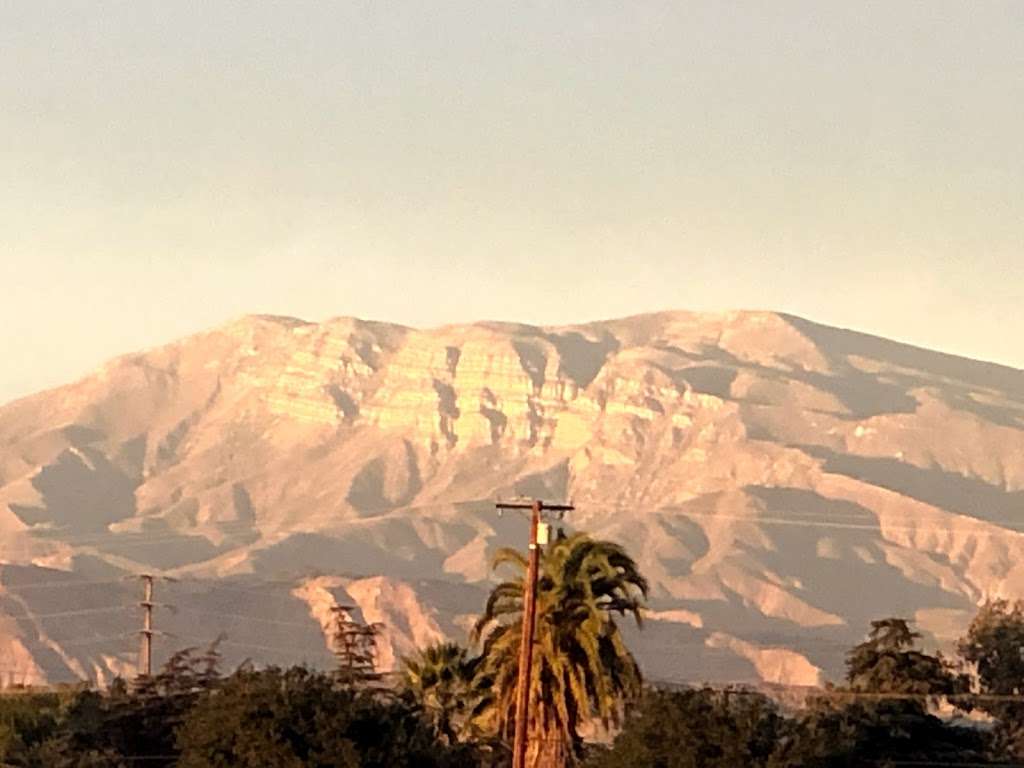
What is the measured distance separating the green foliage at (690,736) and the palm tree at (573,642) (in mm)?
1297

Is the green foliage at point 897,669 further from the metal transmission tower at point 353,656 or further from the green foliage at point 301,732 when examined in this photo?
the green foliage at point 301,732

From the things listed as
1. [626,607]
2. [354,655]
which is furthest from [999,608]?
[626,607]

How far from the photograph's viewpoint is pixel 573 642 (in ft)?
281

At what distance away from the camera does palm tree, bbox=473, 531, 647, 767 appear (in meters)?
85.0

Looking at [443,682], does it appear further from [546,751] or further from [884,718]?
[884,718]

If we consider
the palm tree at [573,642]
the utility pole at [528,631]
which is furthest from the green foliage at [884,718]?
the utility pole at [528,631]

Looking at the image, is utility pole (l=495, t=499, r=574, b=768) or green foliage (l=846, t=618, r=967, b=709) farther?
green foliage (l=846, t=618, r=967, b=709)

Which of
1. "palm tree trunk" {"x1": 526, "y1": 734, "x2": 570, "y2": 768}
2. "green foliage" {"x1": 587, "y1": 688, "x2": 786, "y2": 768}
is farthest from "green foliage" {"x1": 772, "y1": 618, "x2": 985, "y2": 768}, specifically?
"palm tree trunk" {"x1": 526, "y1": 734, "x2": 570, "y2": 768}

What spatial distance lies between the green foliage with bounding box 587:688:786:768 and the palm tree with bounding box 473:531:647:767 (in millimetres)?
1297

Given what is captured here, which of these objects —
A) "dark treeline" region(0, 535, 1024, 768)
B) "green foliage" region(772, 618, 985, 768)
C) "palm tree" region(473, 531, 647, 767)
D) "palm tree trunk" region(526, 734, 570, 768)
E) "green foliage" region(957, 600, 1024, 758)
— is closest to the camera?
"palm tree" region(473, 531, 647, 767)

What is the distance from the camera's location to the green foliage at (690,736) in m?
86.9

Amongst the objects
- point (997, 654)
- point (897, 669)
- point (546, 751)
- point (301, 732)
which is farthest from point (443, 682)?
point (997, 654)

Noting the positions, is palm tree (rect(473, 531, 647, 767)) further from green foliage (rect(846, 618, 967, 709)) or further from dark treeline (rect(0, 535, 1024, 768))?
green foliage (rect(846, 618, 967, 709))

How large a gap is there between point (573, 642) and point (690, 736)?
5.79 m
